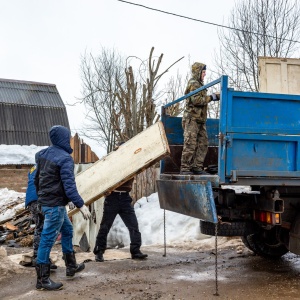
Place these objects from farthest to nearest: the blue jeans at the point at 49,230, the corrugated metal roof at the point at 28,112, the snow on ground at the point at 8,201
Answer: the corrugated metal roof at the point at 28,112 < the snow on ground at the point at 8,201 < the blue jeans at the point at 49,230

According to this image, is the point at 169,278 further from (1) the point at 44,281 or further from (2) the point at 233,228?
(1) the point at 44,281

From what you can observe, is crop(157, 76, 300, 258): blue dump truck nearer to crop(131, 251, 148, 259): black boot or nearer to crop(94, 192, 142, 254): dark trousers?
crop(94, 192, 142, 254): dark trousers

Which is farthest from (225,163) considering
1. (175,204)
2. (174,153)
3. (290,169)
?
(174,153)

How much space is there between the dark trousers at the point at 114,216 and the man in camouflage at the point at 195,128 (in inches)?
53.3

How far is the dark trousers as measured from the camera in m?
6.87

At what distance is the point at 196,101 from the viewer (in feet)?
Answer: 19.4

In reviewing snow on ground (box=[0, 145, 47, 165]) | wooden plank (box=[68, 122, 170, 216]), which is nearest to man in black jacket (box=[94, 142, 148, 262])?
wooden plank (box=[68, 122, 170, 216])

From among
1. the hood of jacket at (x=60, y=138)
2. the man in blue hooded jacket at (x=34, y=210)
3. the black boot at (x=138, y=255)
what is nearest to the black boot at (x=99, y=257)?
the black boot at (x=138, y=255)

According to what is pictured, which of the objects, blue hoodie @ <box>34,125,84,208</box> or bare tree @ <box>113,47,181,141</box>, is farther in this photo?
bare tree @ <box>113,47,181,141</box>

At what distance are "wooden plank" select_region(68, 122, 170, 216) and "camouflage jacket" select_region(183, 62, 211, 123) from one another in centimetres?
46

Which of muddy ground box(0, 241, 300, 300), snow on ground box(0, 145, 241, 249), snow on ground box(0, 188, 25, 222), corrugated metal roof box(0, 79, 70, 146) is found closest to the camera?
muddy ground box(0, 241, 300, 300)

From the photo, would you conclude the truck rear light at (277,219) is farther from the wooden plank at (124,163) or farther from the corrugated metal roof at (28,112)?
the corrugated metal roof at (28,112)

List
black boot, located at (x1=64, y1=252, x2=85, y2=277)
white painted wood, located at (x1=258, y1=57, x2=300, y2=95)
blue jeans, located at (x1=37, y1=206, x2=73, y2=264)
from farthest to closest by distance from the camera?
1. white painted wood, located at (x1=258, y1=57, x2=300, y2=95)
2. black boot, located at (x1=64, y1=252, x2=85, y2=277)
3. blue jeans, located at (x1=37, y1=206, x2=73, y2=264)

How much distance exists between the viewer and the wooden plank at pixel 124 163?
5859 millimetres
